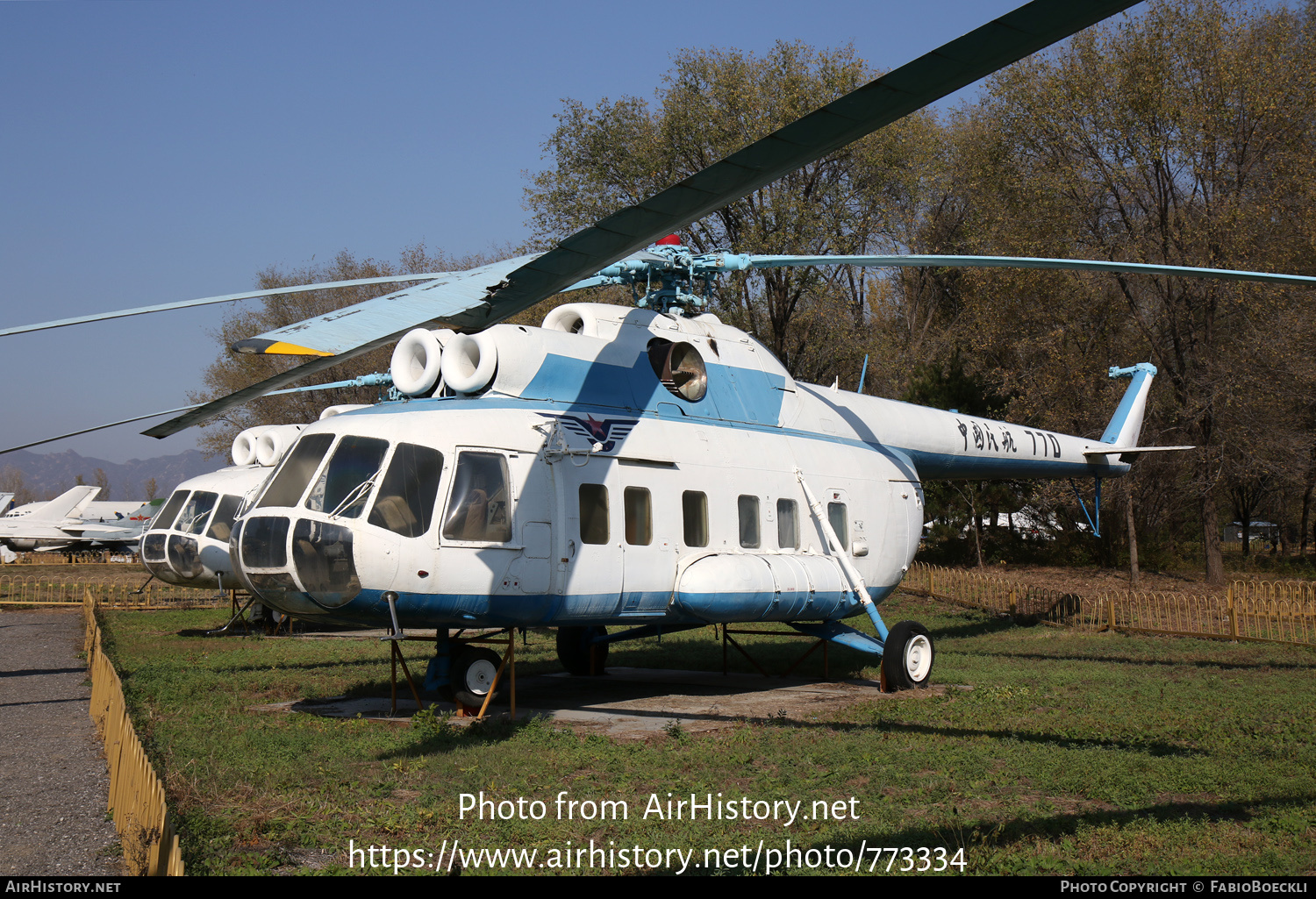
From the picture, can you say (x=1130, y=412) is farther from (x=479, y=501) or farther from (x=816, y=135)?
(x=816, y=135)

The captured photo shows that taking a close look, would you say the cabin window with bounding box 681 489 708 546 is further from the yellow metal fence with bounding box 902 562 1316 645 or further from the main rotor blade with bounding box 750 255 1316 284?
the yellow metal fence with bounding box 902 562 1316 645

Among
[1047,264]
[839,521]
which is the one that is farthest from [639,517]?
[1047,264]

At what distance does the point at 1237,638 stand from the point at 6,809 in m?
17.4

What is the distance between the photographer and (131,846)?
18.0 ft

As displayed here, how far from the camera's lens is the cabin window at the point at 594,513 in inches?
376

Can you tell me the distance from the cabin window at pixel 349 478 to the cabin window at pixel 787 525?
15.6 feet

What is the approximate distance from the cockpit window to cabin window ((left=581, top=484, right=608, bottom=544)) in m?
10.4

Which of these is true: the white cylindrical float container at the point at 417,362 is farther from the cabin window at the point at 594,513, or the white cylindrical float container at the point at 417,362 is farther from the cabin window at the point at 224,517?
the cabin window at the point at 224,517

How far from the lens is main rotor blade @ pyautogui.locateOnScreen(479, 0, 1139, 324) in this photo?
4410 millimetres

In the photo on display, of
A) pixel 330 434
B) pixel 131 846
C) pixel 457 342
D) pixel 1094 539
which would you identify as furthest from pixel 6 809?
pixel 1094 539

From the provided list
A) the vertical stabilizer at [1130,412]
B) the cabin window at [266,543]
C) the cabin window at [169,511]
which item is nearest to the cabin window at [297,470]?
the cabin window at [266,543]

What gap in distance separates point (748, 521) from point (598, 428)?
2.24 meters

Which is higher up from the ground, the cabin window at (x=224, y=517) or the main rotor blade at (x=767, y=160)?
the main rotor blade at (x=767, y=160)

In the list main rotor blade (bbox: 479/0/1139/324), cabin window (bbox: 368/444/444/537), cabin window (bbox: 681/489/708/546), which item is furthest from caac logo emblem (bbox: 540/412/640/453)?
main rotor blade (bbox: 479/0/1139/324)
